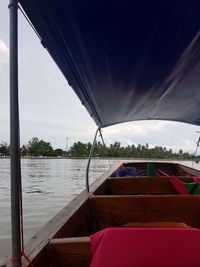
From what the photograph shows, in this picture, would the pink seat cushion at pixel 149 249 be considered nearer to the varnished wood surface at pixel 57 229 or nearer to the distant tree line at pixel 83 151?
the varnished wood surface at pixel 57 229

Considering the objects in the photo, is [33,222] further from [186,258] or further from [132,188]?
[186,258]

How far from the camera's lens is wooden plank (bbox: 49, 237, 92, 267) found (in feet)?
3.36

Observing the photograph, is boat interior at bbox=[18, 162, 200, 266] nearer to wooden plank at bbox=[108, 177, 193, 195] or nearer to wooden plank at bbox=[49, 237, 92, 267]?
wooden plank at bbox=[49, 237, 92, 267]

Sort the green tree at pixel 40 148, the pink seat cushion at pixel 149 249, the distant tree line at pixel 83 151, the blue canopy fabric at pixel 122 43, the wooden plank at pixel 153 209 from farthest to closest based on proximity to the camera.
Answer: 1. the green tree at pixel 40 148
2. the distant tree line at pixel 83 151
3. the wooden plank at pixel 153 209
4. the blue canopy fabric at pixel 122 43
5. the pink seat cushion at pixel 149 249

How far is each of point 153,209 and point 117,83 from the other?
4.05 feet

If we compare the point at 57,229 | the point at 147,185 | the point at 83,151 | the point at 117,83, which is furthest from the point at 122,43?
the point at 83,151

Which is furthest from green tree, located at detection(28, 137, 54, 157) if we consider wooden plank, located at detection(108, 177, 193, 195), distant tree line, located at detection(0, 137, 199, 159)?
wooden plank, located at detection(108, 177, 193, 195)

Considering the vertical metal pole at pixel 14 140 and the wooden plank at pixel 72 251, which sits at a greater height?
the vertical metal pole at pixel 14 140

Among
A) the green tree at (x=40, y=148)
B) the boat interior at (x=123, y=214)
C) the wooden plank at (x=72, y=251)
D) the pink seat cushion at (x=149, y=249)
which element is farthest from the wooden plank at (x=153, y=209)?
the green tree at (x=40, y=148)

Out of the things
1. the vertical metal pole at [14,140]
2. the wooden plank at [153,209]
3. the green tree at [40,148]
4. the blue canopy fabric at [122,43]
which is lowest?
the wooden plank at [153,209]

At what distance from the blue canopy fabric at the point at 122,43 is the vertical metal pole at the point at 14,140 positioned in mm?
188

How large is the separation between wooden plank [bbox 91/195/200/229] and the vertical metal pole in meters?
1.07

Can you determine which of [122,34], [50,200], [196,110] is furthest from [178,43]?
[50,200]

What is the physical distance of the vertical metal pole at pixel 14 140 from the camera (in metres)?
0.90
